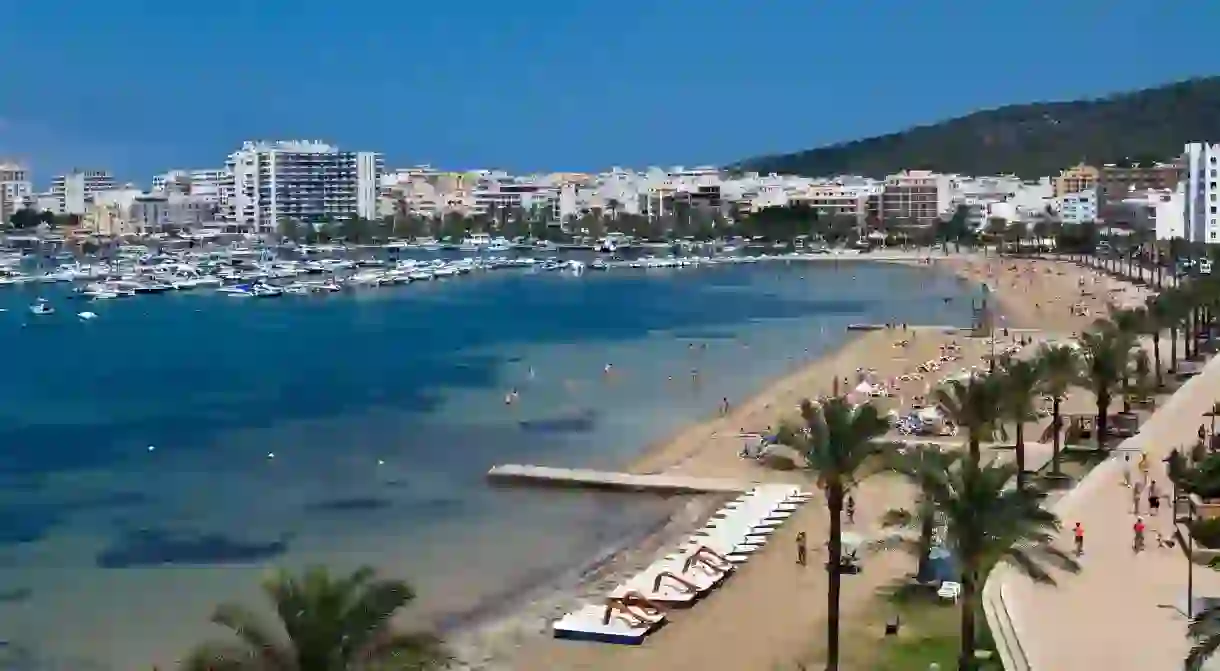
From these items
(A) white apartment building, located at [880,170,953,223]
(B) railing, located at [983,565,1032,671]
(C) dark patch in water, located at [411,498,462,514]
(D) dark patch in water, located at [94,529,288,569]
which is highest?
(A) white apartment building, located at [880,170,953,223]

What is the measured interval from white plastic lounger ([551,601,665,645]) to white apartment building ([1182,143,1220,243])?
245 feet

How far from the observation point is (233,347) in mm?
59781

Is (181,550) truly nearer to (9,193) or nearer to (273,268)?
(273,268)

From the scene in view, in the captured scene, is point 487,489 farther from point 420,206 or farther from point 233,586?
point 420,206

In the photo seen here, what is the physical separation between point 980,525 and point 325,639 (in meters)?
5.79

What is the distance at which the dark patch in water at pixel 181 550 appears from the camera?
22.4m

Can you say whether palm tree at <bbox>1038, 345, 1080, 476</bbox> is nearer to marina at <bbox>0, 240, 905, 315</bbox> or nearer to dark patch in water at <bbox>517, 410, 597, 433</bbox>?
dark patch in water at <bbox>517, 410, 597, 433</bbox>

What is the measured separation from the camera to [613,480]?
26.7 meters

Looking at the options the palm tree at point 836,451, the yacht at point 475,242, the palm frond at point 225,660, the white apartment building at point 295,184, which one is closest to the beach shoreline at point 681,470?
the palm tree at point 836,451

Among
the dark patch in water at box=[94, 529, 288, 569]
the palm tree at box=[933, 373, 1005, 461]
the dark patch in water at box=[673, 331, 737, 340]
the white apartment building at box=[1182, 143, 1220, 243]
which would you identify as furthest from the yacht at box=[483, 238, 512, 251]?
the palm tree at box=[933, 373, 1005, 461]

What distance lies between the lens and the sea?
20.9 meters

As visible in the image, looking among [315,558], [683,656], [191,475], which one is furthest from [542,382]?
[683,656]

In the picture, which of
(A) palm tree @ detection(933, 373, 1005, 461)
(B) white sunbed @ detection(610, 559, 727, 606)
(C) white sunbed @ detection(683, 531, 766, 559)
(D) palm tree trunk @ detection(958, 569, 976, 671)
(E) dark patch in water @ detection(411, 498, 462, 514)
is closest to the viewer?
(D) palm tree trunk @ detection(958, 569, 976, 671)

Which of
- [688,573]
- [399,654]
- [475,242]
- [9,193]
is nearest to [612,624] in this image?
[688,573]
